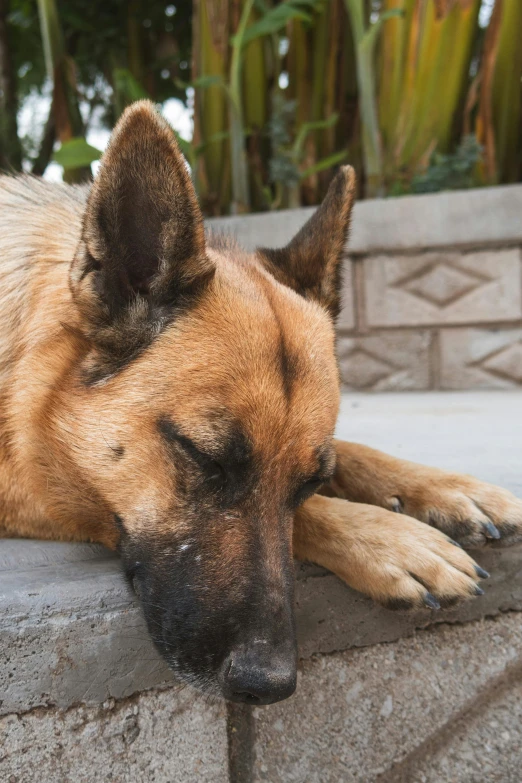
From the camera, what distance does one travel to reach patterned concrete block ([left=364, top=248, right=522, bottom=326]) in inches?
181

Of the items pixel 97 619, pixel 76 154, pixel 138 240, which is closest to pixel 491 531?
pixel 97 619

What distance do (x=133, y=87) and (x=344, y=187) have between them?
3538 millimetres

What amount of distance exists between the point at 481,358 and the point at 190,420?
3.64 m

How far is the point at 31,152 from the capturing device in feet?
25.2

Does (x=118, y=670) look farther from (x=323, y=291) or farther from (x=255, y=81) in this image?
(x=255, y=81)

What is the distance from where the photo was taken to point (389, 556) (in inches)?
67.4

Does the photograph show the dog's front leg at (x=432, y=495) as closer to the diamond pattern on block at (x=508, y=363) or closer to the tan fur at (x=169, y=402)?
the tan fur at (x=169, y=402)

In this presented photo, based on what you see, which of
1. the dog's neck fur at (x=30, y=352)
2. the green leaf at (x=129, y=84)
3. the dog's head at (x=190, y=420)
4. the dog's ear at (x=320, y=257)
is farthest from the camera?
the green leaf at (x=129, y=84)

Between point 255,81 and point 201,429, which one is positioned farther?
point 255,81

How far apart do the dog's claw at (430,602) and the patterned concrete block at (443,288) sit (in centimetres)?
336

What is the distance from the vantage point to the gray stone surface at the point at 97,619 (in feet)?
4.77

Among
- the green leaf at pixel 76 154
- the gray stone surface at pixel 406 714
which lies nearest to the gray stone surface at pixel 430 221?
the green leaf at pixel 76 154

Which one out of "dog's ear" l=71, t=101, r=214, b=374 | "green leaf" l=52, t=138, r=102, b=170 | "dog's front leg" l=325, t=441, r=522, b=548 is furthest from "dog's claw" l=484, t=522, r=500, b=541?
"green leaf" l=52, t=138, r=102, b=170

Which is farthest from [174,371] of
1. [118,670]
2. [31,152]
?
[31,152]
